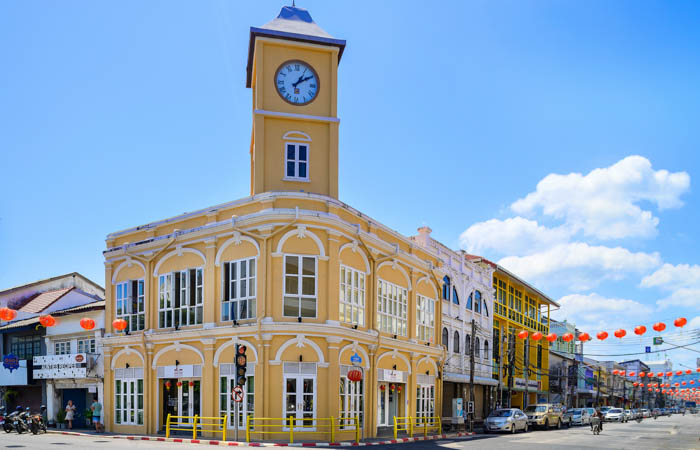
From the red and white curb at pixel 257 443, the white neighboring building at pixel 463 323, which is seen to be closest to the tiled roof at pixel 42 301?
the red and white curb at pixel 257 443

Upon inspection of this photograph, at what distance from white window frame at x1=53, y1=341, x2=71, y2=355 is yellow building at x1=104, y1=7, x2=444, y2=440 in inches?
254

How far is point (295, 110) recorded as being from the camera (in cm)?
3066

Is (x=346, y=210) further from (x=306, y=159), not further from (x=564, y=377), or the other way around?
(x=564, y=377)

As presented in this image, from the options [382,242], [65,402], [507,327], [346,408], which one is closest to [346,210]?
[382,242]

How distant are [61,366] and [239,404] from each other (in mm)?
13992

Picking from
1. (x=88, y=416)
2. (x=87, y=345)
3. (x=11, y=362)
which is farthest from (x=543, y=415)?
(x=11, y=362)

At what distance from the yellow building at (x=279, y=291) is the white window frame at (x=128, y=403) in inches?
3.0

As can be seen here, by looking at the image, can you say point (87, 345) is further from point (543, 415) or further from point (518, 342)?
point (518, 342)

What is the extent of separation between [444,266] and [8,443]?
1029 inches

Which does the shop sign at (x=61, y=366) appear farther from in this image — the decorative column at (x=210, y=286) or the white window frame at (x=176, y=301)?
the decorative column at (x=210, y=286)

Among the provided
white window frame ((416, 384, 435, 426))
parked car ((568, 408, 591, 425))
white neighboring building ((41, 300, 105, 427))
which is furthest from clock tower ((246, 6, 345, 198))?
parked car ((568, 408, 591, 425))

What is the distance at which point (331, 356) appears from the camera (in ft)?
86.5

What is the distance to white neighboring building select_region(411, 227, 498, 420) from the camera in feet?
137

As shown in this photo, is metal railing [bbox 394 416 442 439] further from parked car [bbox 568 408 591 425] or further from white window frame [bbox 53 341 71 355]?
parked car [bbox 568 408 591 425]
